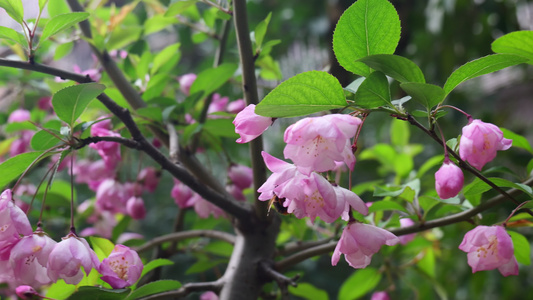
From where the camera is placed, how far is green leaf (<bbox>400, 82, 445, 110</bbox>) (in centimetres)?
38

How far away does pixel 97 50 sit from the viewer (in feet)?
2.35

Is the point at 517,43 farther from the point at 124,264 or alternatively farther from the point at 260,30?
the point at 124,264

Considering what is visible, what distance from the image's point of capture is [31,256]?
0.46 meters

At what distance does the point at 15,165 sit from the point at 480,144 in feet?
1.46

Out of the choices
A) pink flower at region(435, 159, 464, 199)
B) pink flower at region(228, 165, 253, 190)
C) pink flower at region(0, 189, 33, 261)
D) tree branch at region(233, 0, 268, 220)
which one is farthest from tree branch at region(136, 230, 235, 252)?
Answer: pink flower at region(435, 159, 464, 199)

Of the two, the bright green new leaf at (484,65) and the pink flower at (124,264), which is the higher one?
the bright green new leaf at (484,65)

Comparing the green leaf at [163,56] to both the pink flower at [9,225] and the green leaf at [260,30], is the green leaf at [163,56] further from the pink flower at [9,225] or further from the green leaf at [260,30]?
the pink flower at [9,225]

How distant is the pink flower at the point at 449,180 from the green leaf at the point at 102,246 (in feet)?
1.23

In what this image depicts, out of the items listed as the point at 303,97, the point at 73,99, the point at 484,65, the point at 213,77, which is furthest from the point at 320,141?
the point at 213,77

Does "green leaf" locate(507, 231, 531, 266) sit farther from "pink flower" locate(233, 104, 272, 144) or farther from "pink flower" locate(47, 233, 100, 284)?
"pink flower" locate(47, 233, 100, 284)

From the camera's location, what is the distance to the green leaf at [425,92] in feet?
1.25

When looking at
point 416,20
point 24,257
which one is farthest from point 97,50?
point 416,20

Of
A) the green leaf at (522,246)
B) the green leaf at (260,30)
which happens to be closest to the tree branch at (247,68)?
the green leaf at (260,30)

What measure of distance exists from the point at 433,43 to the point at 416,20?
23cm
